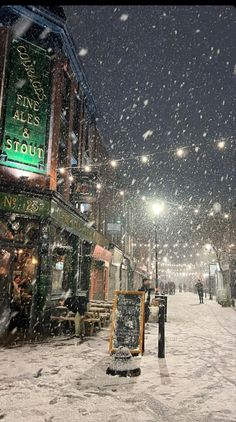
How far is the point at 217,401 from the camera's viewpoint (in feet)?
15.6

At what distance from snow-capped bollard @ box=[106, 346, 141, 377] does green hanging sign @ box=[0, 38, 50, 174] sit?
7736 mm

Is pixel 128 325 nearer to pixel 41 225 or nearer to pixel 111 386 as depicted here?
pixel 111 386

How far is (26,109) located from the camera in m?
12.0

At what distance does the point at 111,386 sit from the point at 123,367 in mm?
658

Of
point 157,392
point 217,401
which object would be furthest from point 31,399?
point 217,401

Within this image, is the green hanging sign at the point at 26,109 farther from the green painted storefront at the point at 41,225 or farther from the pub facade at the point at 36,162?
the green painted storefront at the point at 41,225

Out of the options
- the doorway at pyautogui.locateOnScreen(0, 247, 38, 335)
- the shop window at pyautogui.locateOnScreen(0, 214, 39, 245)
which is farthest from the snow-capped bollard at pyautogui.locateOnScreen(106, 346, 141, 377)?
the shop window at pyautogui.locateOnScreen(0, 214, 39, 245)

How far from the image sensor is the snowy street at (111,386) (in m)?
4.23

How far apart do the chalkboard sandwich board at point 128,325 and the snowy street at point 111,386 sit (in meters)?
0.36

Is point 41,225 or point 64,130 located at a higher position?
point 64,130

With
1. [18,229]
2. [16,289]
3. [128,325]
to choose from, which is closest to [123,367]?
[128,325]

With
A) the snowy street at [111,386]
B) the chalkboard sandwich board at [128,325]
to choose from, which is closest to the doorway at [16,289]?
the snowy street at [111,386]

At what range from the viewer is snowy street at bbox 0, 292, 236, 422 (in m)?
4.23

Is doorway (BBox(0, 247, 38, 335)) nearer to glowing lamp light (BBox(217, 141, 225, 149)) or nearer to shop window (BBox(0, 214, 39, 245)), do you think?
shop window (BBox(0, 214, 39, 245))
